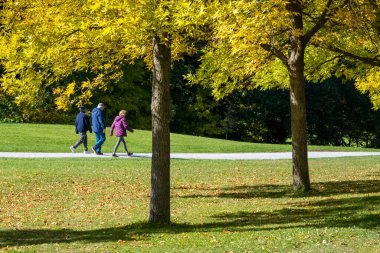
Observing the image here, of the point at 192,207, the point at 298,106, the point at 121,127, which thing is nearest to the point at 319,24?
the point at 298,106

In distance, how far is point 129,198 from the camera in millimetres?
15961

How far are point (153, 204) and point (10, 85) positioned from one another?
3072mm

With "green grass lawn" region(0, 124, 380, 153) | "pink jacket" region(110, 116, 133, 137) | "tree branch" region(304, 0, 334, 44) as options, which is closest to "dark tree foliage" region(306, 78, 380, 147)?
"green grass lawn" region(0, 124, 380, 153)

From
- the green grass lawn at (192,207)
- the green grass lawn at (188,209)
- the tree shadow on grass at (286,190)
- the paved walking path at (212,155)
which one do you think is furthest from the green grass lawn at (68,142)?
the tree shadow on grass at (286,190)

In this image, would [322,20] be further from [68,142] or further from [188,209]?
[68,142]

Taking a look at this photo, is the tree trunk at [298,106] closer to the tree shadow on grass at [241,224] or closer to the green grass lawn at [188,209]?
the green grass lawn at [188,209]

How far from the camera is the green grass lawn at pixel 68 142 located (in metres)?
27.9

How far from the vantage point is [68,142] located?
29344 millimetres

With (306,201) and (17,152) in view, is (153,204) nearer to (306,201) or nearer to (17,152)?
(306,201)

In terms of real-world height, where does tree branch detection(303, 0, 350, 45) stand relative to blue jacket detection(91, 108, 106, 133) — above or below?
above

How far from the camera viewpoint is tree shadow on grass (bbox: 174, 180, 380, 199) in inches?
652

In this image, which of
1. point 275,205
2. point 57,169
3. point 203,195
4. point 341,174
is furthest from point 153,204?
point 341,174

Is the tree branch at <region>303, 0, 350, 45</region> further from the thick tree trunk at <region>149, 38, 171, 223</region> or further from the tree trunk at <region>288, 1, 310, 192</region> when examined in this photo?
the thick tree trunk at <region>149, 38, 171, 223</region>

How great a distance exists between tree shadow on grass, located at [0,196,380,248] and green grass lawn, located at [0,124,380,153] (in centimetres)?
1517
